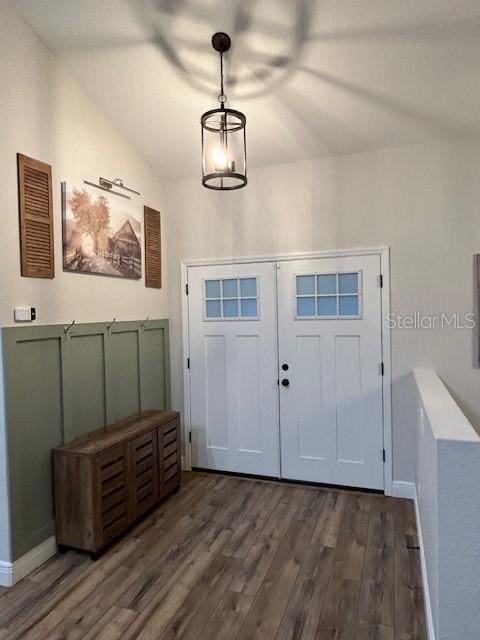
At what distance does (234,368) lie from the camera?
3881 millimetres

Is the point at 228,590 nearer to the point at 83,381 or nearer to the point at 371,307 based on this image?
the point at 83,381

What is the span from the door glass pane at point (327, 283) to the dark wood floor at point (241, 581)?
1.73 metres

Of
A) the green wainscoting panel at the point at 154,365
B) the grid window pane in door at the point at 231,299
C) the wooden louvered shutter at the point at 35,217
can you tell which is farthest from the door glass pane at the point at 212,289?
the wooden louvered shutter at the point at 35,217

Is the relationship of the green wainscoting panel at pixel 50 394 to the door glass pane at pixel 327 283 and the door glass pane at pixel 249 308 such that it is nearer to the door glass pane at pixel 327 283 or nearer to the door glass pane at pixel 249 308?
the door glass pane at pixel 249 308

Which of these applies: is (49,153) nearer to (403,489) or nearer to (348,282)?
(348,282)

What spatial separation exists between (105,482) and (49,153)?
216 cm

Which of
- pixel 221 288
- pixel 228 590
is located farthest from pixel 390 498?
pixel 221 288

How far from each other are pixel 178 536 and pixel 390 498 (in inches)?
67.5

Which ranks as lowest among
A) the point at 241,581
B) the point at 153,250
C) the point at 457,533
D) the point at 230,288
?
the point at 241,581

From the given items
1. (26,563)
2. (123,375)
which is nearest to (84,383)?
(123,375)

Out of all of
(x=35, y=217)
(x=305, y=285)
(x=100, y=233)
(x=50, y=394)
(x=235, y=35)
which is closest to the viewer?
(x=235, y=35)

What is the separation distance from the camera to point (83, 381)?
118 inches

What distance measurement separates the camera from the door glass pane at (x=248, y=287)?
12.4 feet

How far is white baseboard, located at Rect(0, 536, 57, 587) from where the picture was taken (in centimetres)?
240
